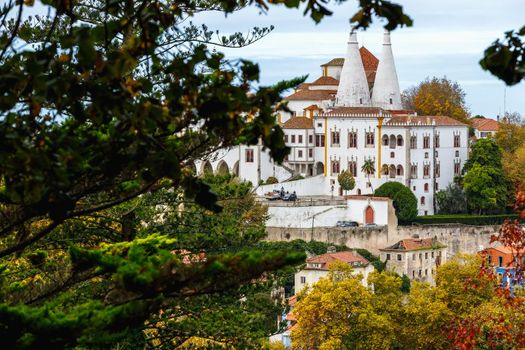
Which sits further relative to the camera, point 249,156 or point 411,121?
point 249,156

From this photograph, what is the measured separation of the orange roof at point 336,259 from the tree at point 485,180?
10.5 metres

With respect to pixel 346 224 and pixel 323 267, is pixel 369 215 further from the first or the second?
pixel 323 267

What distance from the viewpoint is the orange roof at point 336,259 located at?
4847 centimetres

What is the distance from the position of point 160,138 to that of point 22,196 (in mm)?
853

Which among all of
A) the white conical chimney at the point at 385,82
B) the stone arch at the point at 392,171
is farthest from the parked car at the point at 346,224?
the white conical chimney at the point at 385,82

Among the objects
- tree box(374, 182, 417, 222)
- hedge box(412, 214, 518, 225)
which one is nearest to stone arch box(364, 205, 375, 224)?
tree box(374, 182, 417, 222)

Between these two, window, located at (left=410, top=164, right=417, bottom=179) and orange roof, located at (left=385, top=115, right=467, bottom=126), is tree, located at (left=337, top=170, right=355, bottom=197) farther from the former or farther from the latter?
orange roof, located at (left=385, top=115, right=467, bottom=126)

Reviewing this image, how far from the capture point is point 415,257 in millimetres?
55719

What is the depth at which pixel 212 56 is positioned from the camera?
567cm

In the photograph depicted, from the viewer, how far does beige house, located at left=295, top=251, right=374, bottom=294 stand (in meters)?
47.9

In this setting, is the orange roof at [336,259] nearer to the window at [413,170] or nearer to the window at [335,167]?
the window at [413,170]

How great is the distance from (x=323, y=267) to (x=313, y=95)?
22.6 m

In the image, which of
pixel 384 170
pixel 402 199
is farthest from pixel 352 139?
pixel 402 199

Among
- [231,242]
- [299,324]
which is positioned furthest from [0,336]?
[299,324]
